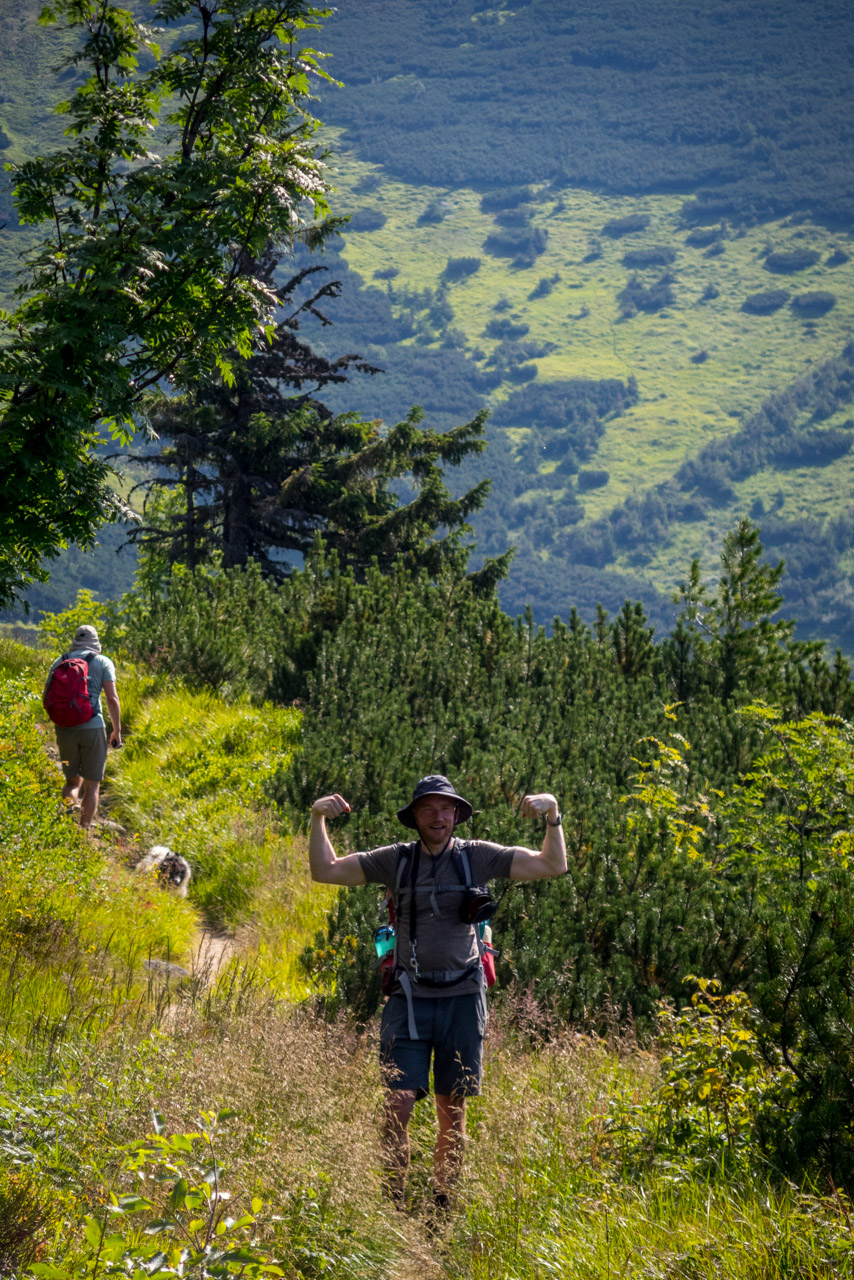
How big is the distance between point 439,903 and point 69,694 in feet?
15.2

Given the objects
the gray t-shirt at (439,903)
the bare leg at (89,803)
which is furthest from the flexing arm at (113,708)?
the gray t-shirt at (439,903)

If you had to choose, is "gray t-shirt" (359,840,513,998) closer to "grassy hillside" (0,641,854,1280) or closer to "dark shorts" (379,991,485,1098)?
"dark shorts" (379,991,485,1098)

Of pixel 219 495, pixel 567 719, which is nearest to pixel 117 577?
pixel 219 495

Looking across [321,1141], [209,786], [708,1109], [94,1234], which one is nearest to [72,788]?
[209,786]

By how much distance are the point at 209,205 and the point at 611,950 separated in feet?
16.5

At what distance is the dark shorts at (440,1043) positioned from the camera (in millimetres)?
4070

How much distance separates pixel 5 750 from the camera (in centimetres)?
772

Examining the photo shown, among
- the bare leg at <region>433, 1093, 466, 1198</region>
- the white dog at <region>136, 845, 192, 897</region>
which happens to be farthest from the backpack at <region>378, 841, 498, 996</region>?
the white dog at <region>136, 845, 192, 897</region>

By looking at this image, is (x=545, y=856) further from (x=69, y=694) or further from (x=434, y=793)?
(x=69, y=694)

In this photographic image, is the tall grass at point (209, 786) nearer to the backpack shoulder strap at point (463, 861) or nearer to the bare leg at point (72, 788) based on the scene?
the bare leg at point (72, 788)

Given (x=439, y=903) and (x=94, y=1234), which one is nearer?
(x=94, y=1234)

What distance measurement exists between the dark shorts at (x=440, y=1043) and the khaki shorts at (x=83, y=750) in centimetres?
470

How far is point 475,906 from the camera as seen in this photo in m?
4.13

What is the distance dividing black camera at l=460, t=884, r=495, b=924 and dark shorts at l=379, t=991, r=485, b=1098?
30 cm
